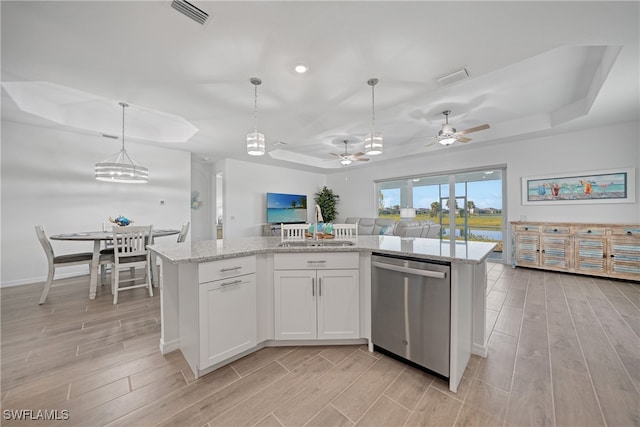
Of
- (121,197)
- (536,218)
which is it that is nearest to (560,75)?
(536,218)

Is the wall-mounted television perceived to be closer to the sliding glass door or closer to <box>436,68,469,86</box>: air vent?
the sliding glass door

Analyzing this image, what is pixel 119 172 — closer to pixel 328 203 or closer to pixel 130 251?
pixel 130 251

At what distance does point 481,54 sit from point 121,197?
6.07 metres

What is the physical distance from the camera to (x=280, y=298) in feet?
6.50

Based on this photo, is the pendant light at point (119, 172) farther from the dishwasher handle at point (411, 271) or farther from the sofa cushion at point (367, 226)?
the sofa cushion at point (367, 226)

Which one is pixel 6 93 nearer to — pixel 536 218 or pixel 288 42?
pixel 288 42

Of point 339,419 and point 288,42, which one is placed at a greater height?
point 288,42

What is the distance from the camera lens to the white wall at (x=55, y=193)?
12.1ft

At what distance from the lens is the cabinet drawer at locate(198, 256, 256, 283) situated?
1628mm

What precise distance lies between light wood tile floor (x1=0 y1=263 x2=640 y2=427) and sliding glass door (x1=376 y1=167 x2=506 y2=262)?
3.22 m

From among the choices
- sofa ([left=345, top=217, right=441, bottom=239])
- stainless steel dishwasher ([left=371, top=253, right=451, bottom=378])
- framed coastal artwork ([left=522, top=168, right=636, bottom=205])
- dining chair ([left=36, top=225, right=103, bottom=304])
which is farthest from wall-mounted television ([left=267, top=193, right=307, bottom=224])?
framed coastal artwork ([left=522, top=168, right=636, bottom=205])

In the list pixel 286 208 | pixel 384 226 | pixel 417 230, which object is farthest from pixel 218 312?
pixel 286 208

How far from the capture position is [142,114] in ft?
14.0

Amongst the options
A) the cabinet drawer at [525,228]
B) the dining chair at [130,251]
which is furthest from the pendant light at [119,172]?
the cabinet drawer at [525,228]
